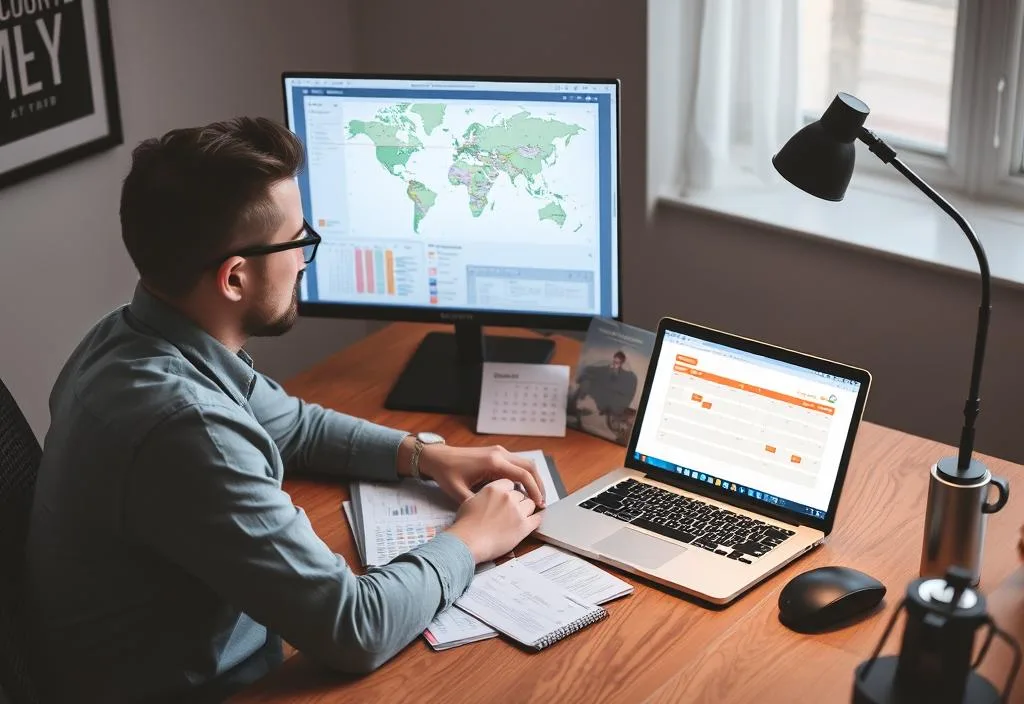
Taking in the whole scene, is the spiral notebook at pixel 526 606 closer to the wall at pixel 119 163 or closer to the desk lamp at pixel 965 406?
the desk lamp at pixel 965 406

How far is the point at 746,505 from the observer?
1.73 m

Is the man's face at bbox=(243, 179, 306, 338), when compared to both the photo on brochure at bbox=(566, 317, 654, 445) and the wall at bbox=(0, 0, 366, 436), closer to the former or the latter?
the photo on brochure at bbox=(566, 317, 654, 445)

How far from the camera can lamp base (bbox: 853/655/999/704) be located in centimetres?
117

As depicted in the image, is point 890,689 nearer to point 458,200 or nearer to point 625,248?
point 458,200

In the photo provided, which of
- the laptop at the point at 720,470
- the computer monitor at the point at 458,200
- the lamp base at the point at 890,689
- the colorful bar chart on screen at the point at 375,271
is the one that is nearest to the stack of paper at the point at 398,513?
the laptop at the point at 720,470

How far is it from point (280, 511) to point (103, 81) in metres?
1.34

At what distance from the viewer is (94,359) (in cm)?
154

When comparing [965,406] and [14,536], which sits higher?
[965,406]

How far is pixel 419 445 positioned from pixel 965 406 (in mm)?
764

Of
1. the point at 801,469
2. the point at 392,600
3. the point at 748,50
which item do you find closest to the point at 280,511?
the point at 392,600

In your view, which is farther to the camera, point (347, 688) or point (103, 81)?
point (103, 81)

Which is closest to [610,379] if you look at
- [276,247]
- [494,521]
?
[494,521]

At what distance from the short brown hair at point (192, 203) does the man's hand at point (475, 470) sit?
0.46 meters

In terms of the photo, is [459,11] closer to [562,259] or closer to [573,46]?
[573,46]
